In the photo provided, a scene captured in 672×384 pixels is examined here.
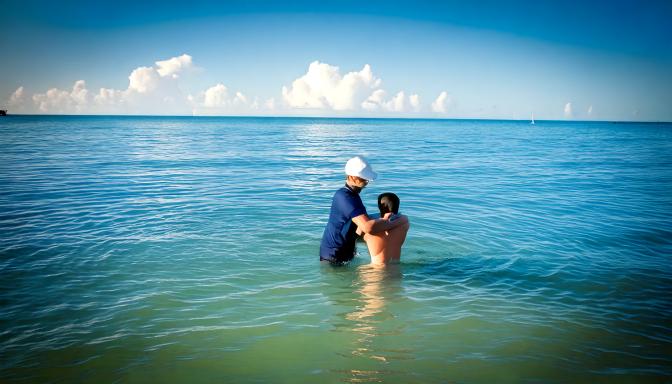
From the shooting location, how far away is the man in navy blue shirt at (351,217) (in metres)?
6.74

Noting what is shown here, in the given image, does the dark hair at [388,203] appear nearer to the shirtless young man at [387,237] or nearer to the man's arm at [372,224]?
the shirtless young man at [387,237]

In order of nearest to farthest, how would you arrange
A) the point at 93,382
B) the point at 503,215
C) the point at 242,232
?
the point at 93,382 → the point at 242,232 → the point at 503,215

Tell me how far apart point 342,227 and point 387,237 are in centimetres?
88

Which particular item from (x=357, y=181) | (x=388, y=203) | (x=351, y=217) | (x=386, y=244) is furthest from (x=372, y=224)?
(x=386, y=244)

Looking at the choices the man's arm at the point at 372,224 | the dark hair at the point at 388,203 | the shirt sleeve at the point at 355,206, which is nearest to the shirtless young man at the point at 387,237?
the dark hair at the point at 388,203

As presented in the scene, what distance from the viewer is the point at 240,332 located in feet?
19.0

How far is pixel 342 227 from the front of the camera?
744cm

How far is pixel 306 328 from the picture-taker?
233 inches

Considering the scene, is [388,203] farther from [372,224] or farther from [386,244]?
[386,244]

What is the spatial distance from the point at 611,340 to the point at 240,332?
16.4 feet

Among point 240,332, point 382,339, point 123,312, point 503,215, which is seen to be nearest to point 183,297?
point 123,312

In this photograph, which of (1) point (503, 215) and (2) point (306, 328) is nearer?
(2) point (306, 328)

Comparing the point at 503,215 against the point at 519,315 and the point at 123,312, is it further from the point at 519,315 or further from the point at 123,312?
the point at 123,312

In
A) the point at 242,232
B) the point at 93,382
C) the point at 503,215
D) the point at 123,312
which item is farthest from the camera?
the point at 503,215
